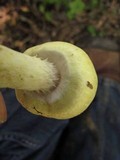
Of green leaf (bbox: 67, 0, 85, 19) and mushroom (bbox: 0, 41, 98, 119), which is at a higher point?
mushroom (bbox: 0, 41, 98, 119)

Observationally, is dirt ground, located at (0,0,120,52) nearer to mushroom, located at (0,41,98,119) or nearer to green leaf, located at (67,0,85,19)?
green leaf, located at (67,0,85,19)

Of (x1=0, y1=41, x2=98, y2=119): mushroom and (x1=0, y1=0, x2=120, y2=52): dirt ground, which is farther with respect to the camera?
(x1=0, y1=0, x2=120, y2=52): dirt ground

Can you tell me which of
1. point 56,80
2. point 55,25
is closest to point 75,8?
point 55,25

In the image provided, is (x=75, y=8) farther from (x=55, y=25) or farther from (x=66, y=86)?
(x=66, y=86)

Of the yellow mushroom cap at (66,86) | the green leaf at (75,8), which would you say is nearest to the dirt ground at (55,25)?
the green leaf at (75,8)

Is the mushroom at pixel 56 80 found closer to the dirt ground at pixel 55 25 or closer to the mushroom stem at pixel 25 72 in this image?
the mushroom stem at pixel 25 72

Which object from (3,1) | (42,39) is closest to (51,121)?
(42,39)

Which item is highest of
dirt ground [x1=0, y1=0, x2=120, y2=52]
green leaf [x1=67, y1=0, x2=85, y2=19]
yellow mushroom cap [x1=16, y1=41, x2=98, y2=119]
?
yellow mushroom cap [x1=16, y1=41, x2=98, y2=119]

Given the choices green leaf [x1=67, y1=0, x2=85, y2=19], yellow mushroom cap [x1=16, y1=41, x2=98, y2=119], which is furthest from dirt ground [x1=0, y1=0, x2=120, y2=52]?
yellow mushroom cap [x1=16, y1=41, x2=98, y2=119]
